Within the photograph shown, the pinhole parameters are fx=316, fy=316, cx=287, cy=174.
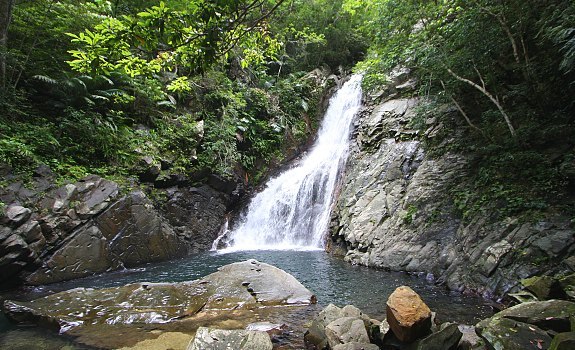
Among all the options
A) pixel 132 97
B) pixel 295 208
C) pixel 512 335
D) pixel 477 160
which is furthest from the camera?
pixel 295 208

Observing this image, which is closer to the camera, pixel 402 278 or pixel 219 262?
pixel 402 278

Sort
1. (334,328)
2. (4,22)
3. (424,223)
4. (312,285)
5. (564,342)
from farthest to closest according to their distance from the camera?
(424,223) < (4,22) < (312,285) < (334,328) < (564,342)

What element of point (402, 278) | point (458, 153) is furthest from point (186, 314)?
point (458, 153)

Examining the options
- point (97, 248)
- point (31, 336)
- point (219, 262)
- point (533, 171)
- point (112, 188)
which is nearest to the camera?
point (31, 336)

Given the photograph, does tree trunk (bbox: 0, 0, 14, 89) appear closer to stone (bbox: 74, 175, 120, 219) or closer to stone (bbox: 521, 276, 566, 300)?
stone (bbox: 74, 175, 120, 219)

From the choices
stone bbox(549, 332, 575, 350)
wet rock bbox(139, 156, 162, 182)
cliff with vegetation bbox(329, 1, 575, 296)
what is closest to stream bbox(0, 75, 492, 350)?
cliff with vegetation bbox(329, 1, 575, 296)

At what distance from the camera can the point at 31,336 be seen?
4.60m

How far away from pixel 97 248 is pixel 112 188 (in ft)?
5.82

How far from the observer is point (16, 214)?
23.3 ft

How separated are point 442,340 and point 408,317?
407mm

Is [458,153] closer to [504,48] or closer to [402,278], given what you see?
[504,48]

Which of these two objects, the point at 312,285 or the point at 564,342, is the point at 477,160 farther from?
the point at 564,342

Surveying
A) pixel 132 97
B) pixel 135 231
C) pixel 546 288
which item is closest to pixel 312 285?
pixel 546 288

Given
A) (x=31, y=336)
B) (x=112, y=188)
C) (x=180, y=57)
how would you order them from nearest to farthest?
(x=180, y=57), (x=31, y=336), (x=112, y=188)
